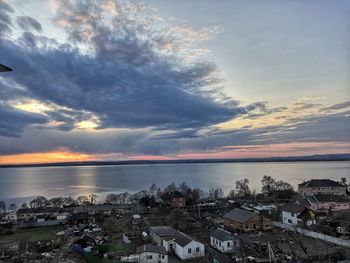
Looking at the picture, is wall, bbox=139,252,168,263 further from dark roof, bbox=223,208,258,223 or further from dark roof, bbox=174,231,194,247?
dark roof, bbox=223,208,258,223

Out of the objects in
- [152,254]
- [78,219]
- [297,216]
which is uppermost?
[297,216]

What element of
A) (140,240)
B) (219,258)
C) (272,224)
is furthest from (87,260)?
(272,224)

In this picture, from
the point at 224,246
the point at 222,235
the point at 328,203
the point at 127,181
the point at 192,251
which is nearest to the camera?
the point at 192,251

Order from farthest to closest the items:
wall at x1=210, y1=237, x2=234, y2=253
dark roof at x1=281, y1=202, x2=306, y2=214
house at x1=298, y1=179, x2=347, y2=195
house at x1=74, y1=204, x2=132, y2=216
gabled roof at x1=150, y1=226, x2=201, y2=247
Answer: house at x1=298, y1=179, x2=347, y2=195, house at x1=74, y1=204, x2=132, y2=216, dark roof at x1=281, y1=202, x2=306, y2=214, wall at x1=210, y1=237, x2=234, y2=253, gabled roof at x1=150, y1=226, x2=201, y2=247

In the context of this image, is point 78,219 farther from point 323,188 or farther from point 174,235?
point 323,188

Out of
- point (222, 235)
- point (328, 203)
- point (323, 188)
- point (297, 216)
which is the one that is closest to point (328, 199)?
point (328, 203)

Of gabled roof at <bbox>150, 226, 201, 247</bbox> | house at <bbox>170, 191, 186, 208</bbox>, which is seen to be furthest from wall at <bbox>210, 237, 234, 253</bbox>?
house at <bbox>170, 191, 186, 208</bbox>
